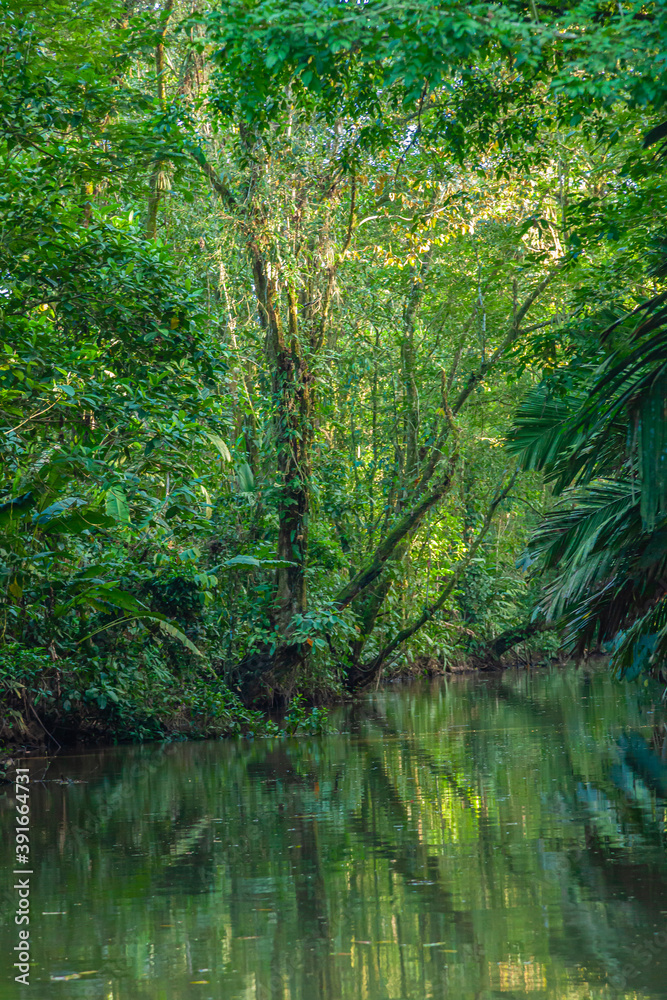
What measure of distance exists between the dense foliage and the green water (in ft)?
6.04

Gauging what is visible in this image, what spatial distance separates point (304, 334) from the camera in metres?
17.4

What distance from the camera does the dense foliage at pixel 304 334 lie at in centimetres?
802

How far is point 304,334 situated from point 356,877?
1263 centimetres

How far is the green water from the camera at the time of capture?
13.5 feet

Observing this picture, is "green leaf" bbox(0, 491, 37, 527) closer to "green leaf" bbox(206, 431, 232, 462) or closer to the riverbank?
"green leaf" bbox(206, 431, 232, 462)

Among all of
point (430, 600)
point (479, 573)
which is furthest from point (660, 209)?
point (479, 573)

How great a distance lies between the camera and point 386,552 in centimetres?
1880

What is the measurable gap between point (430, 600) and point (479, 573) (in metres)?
5.86

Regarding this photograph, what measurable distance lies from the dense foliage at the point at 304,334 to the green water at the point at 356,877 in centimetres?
184

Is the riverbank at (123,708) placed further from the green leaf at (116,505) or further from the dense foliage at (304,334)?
the green leaf at (116,505)

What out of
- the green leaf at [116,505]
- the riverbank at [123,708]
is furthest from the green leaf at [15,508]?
the riverbank at [123,708]

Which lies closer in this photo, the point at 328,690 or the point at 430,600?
the point at 328,690

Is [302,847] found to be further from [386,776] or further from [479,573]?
[479,573]

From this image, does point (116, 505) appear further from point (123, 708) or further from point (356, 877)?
point (123, 708)
